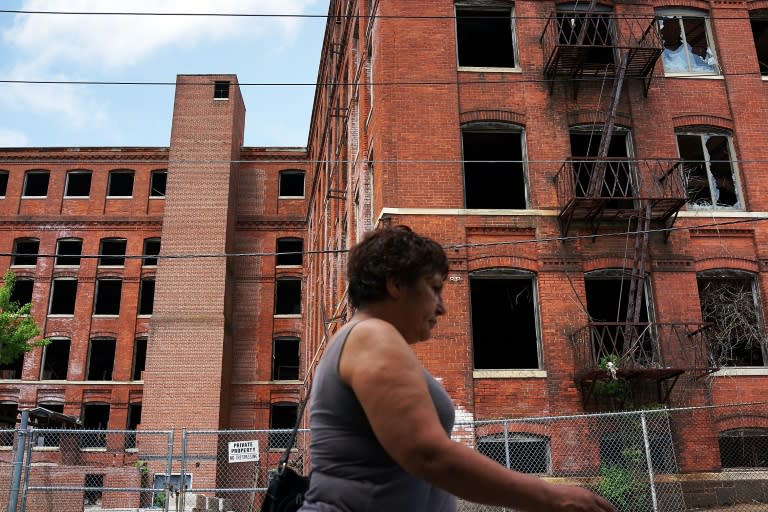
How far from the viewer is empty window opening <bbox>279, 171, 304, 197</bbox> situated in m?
36.7

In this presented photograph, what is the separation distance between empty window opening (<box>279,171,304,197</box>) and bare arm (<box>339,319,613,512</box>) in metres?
35.3

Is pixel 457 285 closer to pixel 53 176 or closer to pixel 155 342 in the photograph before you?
pixel 155 342

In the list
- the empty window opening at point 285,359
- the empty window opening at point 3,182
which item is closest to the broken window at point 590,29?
the empty window opening at point 285,359

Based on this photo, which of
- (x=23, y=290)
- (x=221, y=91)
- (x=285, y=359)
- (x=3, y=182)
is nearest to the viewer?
(x=285, y=359)

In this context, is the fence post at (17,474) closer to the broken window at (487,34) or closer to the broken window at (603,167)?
the broken window at (603,167)

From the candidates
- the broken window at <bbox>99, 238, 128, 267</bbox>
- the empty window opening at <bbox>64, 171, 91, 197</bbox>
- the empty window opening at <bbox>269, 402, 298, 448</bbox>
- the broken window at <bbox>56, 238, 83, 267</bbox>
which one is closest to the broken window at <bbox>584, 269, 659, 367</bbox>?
the empty window opening at <bbox>269, 402, 298, 448</bbox>

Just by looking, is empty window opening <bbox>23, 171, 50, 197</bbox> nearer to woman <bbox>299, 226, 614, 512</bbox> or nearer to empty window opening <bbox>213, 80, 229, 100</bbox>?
empty window opening <bbox>213, 80, 229, 100</bbox>

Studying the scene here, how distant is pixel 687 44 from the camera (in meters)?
17.7

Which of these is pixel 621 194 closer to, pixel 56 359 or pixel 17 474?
pixel 17 474

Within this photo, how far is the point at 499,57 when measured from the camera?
18.0m

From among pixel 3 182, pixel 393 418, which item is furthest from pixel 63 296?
pixel 393 418

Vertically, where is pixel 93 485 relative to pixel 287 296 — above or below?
below

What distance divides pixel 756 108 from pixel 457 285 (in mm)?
8772

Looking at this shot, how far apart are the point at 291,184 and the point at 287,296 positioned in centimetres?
610
